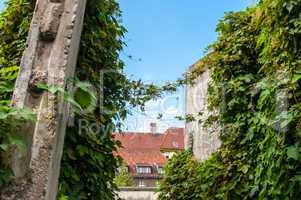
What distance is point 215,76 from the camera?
3590 mm

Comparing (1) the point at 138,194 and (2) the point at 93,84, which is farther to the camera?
(1) the point at 138,194

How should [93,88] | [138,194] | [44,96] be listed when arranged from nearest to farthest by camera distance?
[44,96] → [93,88] → [138,194]

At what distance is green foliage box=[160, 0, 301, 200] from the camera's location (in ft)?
7.00

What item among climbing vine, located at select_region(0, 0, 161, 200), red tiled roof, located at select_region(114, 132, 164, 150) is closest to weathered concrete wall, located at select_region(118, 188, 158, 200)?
red tiled roof, located at select_region(114, 132, 164, 150)

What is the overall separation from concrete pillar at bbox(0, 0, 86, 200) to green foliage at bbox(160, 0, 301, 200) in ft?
3.78

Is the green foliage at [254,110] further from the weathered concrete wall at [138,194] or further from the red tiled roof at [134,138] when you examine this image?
the weathered concrete wall at [138,194]

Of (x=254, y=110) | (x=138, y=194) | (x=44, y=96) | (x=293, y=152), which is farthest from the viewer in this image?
(x=138, y=194)

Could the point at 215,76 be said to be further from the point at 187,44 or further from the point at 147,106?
the point at 147,106

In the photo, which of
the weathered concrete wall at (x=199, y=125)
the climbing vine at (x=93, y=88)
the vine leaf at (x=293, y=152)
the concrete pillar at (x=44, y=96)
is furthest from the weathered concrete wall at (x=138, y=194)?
the concrete pillar at (x=44, y=96)

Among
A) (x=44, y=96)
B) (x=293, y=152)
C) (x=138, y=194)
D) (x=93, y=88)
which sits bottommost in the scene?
(x=138, y=194)

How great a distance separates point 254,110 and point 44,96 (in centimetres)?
191

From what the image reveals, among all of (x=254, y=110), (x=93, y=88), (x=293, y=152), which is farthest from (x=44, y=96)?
(x=254, y=110)

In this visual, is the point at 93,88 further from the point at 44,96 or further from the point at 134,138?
the point at 134,138

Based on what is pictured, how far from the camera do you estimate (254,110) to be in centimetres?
306
